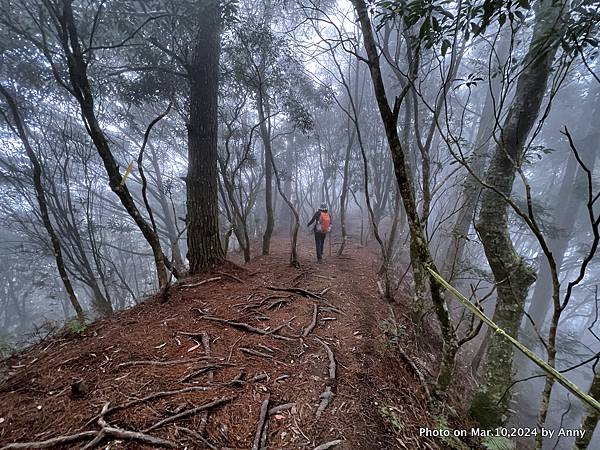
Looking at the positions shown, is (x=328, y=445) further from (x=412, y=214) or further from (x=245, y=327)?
(x=412, y=214)

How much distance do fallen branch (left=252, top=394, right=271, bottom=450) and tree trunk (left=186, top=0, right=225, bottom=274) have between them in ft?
11.3

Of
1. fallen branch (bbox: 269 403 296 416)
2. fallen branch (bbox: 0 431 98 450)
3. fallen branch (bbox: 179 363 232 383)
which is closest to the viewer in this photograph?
fallen branch (bbox: 0 431 98 450)

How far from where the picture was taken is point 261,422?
75.7 inches

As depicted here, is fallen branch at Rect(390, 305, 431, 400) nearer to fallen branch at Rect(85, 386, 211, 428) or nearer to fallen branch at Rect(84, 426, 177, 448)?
fallen branch at Rect(85, 386, 211, 428)

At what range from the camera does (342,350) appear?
122 inches

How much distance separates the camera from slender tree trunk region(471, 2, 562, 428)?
10.6ft

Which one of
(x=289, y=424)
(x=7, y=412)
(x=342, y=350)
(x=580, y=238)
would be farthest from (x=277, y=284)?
(x=580, y=238)

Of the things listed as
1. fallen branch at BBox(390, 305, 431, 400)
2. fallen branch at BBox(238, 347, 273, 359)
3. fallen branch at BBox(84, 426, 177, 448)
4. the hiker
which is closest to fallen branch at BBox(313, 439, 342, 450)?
fallen branch at BBox(84, 426, 177, 448)

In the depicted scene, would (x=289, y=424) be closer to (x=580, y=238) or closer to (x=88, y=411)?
(x=88, y=411)

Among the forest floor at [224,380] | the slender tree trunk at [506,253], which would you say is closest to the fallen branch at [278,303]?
the forest floor at [224,380]

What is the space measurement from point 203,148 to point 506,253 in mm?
5268

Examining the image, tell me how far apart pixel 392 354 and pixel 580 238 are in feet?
86.2

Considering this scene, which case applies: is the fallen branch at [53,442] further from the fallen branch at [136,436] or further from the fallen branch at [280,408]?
the fallen branch at [280,408]

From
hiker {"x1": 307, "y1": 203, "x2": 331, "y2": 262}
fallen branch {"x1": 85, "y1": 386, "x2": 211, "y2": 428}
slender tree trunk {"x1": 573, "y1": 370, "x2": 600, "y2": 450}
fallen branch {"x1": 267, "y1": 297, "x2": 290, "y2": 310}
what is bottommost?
slender tree trunk {"x1": 573, "y1": 370, "x2": 600, "y2": 450}
